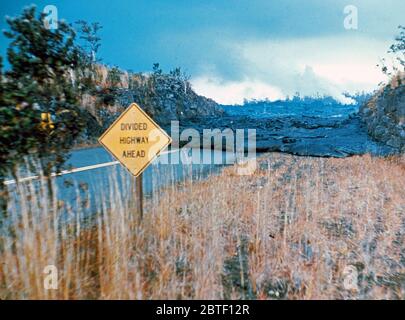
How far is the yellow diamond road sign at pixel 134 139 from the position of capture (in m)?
3.92

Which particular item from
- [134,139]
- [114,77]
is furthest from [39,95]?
[114,77]

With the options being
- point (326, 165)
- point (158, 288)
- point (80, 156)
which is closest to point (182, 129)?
point (80, 156)

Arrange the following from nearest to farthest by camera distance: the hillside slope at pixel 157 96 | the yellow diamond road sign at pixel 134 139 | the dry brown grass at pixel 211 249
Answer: the dry brown grass at pixel 211 249, the yellow diamond road sign at pixel 134 139, the hillside slope at pixel 157 96

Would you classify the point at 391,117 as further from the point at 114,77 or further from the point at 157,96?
the point at 114,77

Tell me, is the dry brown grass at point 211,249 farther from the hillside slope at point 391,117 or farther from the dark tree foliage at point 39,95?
the hillside slope at point 391,117

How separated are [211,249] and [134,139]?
159 centimetres

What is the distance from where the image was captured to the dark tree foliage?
300 centimetres

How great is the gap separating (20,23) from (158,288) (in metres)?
2.96

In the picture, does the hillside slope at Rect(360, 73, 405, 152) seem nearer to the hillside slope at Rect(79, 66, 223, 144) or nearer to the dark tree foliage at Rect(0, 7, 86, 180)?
the dark tree foliage at Rect(0, 7, 86, 180)

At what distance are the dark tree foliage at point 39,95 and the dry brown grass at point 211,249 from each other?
0.50 metres

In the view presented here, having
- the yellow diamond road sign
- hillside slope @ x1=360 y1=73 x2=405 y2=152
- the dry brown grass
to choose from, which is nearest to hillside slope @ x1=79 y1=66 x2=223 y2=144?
hillside slope @ x1=360 y1=73 x2=405 y2=152

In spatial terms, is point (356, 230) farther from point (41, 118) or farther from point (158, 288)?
point (41, 118)

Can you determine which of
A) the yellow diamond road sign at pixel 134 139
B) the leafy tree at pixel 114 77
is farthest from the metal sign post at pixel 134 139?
the leafy tree at pixel 114 77

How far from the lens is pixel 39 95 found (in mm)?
3223
